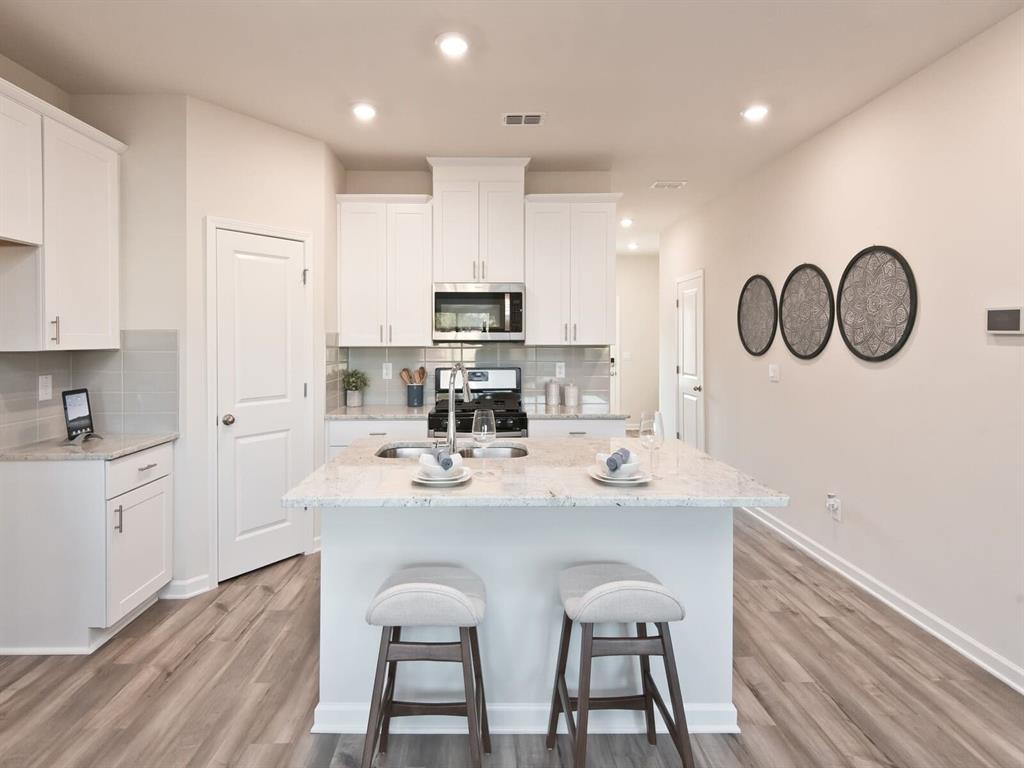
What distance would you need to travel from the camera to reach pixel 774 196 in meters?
4.35

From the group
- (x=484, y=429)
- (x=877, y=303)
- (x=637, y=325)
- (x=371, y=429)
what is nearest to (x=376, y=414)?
(x=371, y=429)

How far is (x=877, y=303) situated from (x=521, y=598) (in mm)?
2561

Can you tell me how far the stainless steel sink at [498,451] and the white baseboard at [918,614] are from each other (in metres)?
1.22

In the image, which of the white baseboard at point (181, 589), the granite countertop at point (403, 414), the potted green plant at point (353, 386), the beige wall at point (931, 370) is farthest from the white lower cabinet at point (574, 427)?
the white baseboard at point (181, 589)

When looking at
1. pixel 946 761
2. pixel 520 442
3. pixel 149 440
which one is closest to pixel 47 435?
pixel 149 440

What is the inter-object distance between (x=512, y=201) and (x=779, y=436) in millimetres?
2589

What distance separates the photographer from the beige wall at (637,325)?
861 cm

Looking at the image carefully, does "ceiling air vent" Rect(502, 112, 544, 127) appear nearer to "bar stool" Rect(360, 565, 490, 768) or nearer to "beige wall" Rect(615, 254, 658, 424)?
"bar stool" Rect(360, 565, 490, 768)

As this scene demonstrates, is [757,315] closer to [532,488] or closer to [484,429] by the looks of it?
[484,429]

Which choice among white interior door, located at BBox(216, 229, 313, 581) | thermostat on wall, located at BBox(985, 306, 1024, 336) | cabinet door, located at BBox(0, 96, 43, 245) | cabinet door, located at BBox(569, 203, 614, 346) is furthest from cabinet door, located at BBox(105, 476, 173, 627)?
thermostat on wall, located at BBox(985, 306, 1024, 336)

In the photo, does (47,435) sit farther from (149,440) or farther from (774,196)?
(774,196)

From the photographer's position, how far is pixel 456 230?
4258 millimetres

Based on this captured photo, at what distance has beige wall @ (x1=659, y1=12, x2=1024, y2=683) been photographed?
2.46 metres

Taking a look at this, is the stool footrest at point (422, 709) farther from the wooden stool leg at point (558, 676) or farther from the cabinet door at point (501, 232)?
the cabinet door at point (501, 232)
